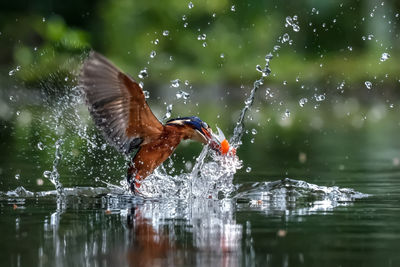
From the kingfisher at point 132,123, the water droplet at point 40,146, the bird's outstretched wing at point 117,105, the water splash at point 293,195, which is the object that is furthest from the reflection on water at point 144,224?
the water droplet at point 40,146

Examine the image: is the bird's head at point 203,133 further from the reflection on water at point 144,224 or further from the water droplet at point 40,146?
the water droplet at point 40,146

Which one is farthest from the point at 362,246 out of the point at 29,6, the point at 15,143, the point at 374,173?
the point at 29,6

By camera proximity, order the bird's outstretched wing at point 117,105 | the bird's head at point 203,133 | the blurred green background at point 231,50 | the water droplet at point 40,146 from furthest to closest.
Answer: the blurred green background at point 231,50
the water droplet at point 40,146
the bird's head at point 203,133
the bird's outstretched wing at point 117,105

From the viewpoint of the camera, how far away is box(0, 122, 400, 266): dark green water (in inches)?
186

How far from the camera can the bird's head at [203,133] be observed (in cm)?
734

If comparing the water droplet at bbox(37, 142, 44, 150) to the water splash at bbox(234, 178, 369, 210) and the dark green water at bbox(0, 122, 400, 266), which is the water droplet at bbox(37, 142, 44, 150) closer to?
the dark green water at bbox(0, 122, 400, 266)

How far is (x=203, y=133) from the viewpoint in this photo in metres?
7.34

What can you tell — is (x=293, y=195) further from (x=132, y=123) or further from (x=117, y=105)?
(x=117, y=105)

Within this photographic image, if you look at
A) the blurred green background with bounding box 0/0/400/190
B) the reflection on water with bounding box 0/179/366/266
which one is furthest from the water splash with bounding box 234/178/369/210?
the blurred green background with bounding box 0/0/400/190

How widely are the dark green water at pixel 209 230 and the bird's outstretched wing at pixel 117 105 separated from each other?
475mm

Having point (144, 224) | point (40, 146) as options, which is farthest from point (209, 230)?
point (40, 146)

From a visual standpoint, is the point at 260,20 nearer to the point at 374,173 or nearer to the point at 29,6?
the point at 29,6

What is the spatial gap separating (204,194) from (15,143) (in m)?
6.27

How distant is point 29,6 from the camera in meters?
Result: 34.6
